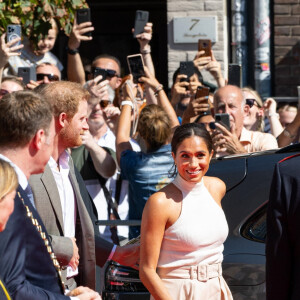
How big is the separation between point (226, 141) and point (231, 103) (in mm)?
649

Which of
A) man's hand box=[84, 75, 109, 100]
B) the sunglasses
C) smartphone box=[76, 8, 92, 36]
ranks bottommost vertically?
the sunglasses

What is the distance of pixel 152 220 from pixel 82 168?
2345mm

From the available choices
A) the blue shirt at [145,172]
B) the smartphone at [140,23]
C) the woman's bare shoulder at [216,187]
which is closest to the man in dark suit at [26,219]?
the woman's bare shoulder at [216,187]

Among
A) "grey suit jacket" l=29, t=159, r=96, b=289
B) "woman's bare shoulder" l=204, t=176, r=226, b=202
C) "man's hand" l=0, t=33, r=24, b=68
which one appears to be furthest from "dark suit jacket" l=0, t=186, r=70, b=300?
"man's hand" l=0, t=33, r=24, b=68

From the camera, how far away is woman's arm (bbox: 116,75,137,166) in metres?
6.03

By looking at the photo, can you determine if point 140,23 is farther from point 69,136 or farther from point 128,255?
point 128,255

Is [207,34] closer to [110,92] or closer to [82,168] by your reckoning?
[110,92]

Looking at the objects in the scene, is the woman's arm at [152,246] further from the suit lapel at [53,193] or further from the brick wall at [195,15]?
the brick wall at [195,15]

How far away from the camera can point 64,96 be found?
4.12 metres

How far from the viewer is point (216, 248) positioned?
4.11 metres

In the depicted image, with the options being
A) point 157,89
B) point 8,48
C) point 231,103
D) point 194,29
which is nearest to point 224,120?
point 231,103

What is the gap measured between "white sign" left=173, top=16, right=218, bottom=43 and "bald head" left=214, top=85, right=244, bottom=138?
3.79 m

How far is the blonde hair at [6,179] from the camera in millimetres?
2443

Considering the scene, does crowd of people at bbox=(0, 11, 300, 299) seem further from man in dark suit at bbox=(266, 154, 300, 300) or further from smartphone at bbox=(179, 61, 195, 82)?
man in dark suit at bbox=(266, 154, 300, 300)
